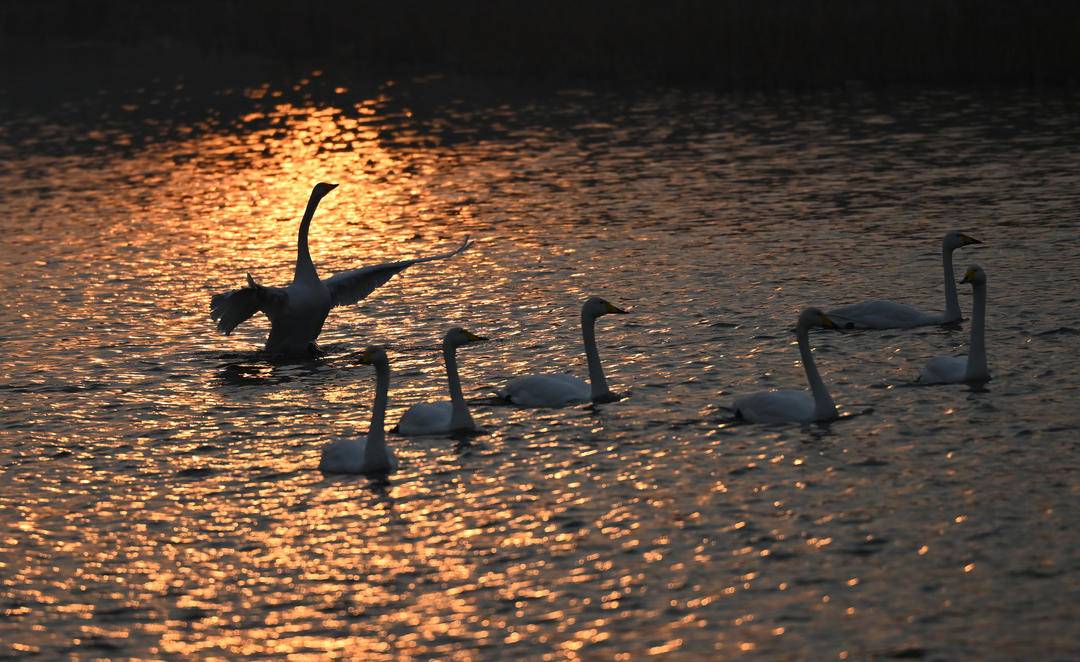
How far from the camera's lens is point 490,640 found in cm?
986

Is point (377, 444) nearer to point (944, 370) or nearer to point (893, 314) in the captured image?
point (944, 370)

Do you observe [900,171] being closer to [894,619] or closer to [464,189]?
[464,189]

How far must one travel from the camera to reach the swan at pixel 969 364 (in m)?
14.8

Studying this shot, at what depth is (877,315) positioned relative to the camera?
17234mm

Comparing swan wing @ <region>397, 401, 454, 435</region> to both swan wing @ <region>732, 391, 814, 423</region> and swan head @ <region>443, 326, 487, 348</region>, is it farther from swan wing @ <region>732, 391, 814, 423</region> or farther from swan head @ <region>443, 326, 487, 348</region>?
swan wing @ <region>732, 391, 814, 423</region>

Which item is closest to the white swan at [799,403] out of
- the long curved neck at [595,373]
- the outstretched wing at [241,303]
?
the long curved neck at [595,373]

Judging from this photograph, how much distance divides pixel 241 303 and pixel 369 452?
495 centimetres

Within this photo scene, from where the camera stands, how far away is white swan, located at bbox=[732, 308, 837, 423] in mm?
13852

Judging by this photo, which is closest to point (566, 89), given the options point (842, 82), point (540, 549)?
point (842, 82)

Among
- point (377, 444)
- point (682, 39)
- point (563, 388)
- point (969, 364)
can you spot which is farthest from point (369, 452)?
point (682, 39)

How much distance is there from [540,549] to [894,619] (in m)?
2.62

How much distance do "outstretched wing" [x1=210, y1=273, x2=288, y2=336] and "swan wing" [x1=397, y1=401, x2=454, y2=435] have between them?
11.2 ft

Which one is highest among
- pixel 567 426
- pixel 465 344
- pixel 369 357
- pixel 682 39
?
pixel 682 39

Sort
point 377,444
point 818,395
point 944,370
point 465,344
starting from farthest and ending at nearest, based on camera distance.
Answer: point 465,344
point 944,370
point 818,395
point 377,444
